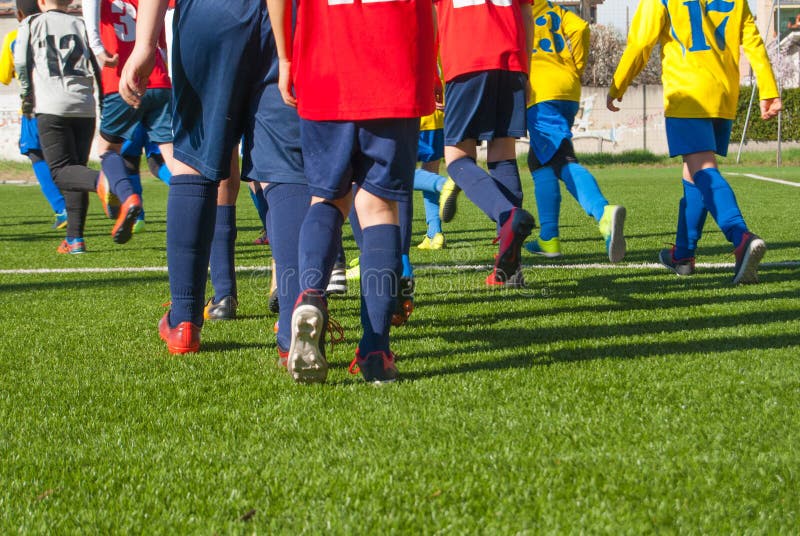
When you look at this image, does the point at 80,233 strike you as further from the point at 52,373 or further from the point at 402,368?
the point at 402,368

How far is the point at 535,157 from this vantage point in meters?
6.21

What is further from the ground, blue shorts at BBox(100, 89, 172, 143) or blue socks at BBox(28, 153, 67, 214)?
blue shorts at BBox(100, 89, 172, 143)

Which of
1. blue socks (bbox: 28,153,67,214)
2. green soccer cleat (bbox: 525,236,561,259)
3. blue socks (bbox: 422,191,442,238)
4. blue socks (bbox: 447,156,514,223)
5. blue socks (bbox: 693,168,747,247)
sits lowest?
blue socks (bbox: 28,153,67,214)

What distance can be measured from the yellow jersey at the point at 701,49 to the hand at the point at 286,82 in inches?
117

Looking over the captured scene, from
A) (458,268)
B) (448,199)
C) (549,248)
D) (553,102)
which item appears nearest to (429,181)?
(448,199)

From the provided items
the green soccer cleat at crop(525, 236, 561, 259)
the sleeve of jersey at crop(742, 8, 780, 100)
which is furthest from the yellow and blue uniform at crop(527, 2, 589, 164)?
the sleeve of jersey at crop(742, 8, 780, 100)

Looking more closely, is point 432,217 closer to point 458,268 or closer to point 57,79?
point 458,268

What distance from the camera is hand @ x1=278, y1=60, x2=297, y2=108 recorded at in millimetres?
2883

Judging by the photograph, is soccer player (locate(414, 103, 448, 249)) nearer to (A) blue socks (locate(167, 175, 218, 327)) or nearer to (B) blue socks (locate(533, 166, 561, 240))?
(B) blue socks (locate(533, 166, 561, 240))

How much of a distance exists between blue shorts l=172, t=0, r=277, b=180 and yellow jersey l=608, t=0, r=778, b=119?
2860mm

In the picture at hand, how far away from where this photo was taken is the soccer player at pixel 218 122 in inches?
121

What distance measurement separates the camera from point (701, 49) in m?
5.27

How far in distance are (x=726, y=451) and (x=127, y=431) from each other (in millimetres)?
1499

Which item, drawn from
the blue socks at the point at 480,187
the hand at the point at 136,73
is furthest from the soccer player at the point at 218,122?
the blue socks at the point at 480,187
